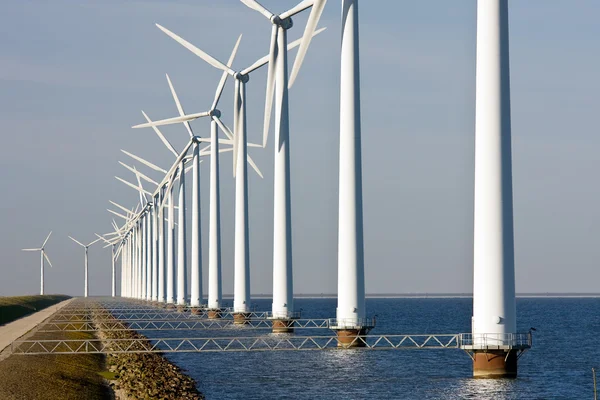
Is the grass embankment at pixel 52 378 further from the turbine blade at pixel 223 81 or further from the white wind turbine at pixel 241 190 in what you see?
the turbine blade at pixel 223 81

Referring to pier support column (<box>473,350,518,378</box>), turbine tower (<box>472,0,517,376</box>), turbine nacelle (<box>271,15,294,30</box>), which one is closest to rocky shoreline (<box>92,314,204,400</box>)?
pier support column (<box>473,350,518,378</box>)

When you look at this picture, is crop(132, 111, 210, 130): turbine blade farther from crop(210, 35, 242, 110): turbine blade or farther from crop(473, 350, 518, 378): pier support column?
crop(473, 350, 518, 378): pier support column

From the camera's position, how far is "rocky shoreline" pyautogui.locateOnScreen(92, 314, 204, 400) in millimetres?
60594

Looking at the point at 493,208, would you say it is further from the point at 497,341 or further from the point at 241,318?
the point at 241,318

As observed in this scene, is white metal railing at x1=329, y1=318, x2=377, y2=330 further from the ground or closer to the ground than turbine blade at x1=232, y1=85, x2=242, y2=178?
closer to the ground

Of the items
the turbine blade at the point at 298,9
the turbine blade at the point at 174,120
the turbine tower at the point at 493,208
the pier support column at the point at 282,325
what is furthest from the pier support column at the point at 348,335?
the turbine blade at the point at 174,120

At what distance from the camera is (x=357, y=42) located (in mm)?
84312

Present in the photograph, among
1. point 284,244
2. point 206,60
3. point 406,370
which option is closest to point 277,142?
point 284,244

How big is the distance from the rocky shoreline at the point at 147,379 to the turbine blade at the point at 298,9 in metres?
33.8

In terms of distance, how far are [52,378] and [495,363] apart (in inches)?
1011

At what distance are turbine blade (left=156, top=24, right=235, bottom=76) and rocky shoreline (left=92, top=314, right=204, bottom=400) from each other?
1567 inches

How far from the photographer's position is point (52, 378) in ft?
204

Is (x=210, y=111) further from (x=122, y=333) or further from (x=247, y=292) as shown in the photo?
(x=122, y=333)

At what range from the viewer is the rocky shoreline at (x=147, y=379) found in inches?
2386
